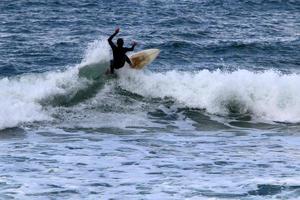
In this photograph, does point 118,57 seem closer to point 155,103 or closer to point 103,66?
point 103,66

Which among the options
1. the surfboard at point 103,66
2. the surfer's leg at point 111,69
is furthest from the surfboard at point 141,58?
the surfer's leg at point 111,69

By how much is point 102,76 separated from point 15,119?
3.90 metres

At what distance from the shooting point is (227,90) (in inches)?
752

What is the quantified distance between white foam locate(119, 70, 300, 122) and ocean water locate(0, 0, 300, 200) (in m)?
0.03

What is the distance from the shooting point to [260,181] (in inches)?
441

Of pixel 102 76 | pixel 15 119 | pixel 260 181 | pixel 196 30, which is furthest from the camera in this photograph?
pixel 196 30

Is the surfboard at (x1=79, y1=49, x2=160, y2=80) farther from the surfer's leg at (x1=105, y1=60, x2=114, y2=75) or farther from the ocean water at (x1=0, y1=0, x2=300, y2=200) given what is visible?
the ocean water at (x1=0, y1=0, x2=300, y2=200)

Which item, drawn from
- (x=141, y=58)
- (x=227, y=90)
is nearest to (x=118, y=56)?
(x=141, y=58)

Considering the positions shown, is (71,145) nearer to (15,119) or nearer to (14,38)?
(15,119)

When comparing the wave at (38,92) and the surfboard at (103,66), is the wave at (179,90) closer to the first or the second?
the wave at (38,92)

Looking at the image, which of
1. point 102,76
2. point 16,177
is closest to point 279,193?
point 16,177

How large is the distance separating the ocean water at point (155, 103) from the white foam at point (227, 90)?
34 millimetres

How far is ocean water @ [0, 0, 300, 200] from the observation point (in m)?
11.5

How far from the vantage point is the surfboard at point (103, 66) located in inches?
784
